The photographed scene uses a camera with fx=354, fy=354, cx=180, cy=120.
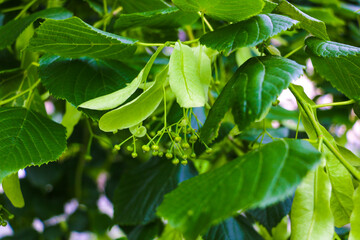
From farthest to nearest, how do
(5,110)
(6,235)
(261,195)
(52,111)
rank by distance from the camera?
(52,111)
(6,235)
(5,110)
(261,195)

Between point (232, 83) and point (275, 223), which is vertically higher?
point (232, 83)

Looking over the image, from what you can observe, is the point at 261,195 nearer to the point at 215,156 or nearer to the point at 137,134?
the point at 137,134

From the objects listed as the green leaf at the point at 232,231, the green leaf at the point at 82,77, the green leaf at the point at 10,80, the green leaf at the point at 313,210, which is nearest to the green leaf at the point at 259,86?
the green leaf at the point at 313,210

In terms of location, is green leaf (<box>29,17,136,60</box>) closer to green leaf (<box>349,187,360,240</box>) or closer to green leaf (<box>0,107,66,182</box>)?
green leaf (<box>0,107,66,182</box>)

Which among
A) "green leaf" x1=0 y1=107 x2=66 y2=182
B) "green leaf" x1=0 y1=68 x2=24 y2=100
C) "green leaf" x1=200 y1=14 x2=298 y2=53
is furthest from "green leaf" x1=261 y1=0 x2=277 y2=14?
"green leaf" x1=0 y1=68 x2=24 y2=100

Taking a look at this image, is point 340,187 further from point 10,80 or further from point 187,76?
point 10,80

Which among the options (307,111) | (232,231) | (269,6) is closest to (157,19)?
(269,6)

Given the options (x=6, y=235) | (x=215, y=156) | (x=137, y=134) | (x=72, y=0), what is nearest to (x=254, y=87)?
(x=137, y=134)

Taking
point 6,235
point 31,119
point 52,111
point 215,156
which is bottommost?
point 6,235
